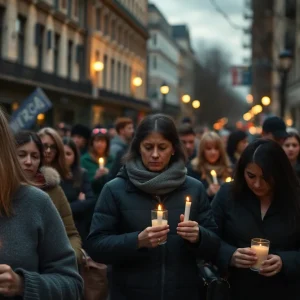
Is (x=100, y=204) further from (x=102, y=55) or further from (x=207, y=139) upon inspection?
(x=102, y=55)

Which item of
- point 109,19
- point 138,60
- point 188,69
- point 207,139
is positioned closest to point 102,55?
point 109,19

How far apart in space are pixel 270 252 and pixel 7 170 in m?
1.86

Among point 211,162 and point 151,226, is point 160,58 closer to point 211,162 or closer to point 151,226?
point 211,162

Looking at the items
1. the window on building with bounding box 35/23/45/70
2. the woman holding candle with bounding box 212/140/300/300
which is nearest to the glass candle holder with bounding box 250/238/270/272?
the woman holding candle with bounding box 212/140/300/300

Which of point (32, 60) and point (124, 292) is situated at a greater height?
point (32, 60)

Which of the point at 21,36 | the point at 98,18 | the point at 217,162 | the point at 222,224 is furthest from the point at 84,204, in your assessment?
the point at 98,18

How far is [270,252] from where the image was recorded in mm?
3590

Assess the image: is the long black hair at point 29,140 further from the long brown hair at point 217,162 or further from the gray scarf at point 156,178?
the long brown hair at point 217,162

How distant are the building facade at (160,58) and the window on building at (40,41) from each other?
4629 centimetres

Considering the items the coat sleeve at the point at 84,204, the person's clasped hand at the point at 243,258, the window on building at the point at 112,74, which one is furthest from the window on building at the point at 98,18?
the person's clasped hand at the point at 243,258

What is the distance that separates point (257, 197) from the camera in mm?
3791

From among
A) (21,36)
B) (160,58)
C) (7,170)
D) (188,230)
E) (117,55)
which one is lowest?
(188,230)

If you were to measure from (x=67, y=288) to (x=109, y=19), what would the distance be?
45071 mm

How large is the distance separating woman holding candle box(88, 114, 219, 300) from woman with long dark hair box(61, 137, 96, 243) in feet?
7.32
